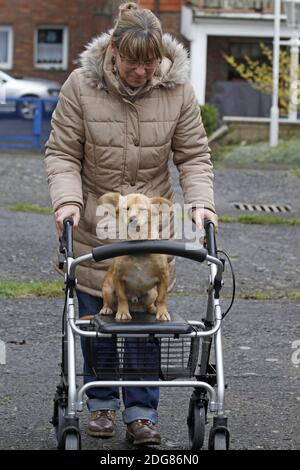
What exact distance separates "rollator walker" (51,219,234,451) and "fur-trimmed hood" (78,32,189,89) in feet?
2.25

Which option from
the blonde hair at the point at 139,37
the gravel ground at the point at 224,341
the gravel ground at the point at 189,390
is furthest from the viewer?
the gravel ground at the point at 224,341

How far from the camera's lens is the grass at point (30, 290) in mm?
9891

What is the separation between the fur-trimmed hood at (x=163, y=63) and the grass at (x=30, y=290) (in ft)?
13.2

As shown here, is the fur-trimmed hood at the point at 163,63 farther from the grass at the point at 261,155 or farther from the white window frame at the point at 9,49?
the white window frame at the point at 9,49

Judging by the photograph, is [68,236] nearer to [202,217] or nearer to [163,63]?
[202,217]

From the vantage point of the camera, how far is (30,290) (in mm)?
10023

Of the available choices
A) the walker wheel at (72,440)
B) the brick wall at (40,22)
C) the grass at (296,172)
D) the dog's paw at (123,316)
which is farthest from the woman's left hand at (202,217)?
the brick wall at (40,22)

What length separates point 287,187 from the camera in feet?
58.9

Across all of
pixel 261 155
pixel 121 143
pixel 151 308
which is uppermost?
pixel 261 155

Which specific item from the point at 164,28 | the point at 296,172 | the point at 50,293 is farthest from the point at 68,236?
the point at 164,28

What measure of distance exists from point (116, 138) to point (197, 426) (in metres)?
1.33

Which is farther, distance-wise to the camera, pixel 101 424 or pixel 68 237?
pixel 101 424

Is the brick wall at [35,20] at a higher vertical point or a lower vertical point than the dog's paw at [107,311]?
higher

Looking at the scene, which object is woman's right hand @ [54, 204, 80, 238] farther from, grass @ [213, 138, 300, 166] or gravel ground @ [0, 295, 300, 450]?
grass @ [213, 138, 300, 166]
